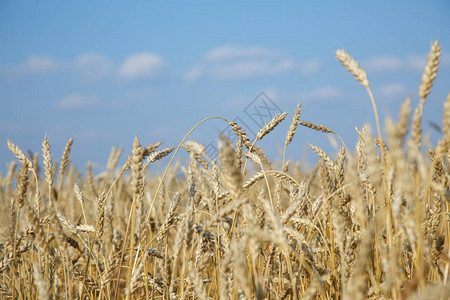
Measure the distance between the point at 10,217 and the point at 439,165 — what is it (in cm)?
220

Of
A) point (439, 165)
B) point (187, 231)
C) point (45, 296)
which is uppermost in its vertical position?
point (439, 165)

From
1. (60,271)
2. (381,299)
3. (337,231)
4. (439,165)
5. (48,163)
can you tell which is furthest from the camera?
(60,271)

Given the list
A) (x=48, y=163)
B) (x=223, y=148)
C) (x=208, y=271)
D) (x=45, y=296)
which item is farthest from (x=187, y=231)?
(x=208, y=271)

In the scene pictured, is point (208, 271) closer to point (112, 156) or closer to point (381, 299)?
point (381, 299)

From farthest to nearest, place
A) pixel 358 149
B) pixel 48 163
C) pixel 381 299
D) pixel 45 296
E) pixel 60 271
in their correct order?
pixel 60 271, pixel 358 149, pixel 48 163, pixel 381 299, pixel 45 296

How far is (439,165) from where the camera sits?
1.78 meters

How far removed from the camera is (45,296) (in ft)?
3.60

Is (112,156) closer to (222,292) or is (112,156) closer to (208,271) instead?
(208,271)

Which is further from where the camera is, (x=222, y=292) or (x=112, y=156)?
(x=112, y=156)

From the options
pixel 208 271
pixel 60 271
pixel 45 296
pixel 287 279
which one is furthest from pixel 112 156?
pixel 45 296

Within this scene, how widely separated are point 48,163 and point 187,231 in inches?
40.3

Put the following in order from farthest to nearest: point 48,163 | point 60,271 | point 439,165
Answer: point 60,271 < point 48,163 < point 439,165

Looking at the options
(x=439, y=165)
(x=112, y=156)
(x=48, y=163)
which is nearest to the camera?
(x=439, y=165)

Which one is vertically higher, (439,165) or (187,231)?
(439,165)
